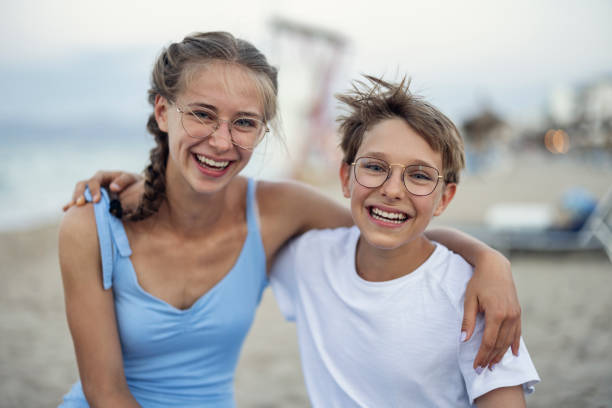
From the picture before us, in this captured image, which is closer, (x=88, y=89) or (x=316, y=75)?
(x=316, y=75)

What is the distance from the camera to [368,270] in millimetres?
1910

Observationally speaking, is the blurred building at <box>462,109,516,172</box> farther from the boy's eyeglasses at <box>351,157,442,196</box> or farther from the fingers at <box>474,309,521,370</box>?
the fingers at <box>474,309,521,370</box>

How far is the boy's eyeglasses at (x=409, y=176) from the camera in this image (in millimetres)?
1690

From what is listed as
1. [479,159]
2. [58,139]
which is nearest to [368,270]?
[479,159]

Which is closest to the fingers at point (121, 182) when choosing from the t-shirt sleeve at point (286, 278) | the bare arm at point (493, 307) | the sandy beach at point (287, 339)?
the t-shirt sleeve at point (286, 278)

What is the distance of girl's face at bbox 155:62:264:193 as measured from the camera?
5.96 ft

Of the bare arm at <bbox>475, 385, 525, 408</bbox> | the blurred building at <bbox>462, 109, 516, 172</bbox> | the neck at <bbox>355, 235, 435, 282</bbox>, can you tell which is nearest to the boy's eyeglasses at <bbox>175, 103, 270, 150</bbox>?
the neck at <bbox>355, 235, 435, 282</bbox>

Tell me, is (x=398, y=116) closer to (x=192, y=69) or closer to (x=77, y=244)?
(x=192, y=69)

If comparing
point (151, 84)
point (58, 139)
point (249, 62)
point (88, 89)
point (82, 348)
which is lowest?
point (58, 139)

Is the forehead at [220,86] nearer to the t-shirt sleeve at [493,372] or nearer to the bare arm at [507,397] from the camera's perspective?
the t-shirt sleeve at [493,372]

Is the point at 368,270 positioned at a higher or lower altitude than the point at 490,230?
higher

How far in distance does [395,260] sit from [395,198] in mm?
300

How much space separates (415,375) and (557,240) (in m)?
7.49

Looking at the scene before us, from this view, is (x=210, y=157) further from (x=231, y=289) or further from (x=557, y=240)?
(x=557, y=240)
